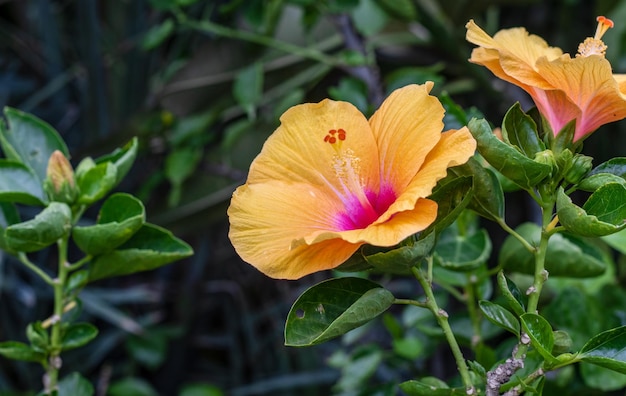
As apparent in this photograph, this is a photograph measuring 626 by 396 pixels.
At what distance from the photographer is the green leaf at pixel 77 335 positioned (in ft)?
2.22

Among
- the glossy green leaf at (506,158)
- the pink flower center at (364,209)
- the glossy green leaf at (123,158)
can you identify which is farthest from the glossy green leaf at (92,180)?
the glossy green leaf at (506,158)

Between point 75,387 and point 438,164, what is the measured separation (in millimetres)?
418

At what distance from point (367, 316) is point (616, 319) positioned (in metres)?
0.41

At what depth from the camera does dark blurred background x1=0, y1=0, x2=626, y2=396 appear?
45.6 inches

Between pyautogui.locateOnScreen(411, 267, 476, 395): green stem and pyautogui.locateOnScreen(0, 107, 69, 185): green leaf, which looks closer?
pyautogui.locateOnScreen(411, 267, 476, 395): green stem

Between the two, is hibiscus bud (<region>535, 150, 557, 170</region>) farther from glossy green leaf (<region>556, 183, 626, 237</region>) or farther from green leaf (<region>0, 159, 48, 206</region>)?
green leaf (<region>0, 159, 48, 206</region>)

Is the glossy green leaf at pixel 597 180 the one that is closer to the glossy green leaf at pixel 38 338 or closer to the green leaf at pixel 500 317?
the green leaf at pixel 500 317

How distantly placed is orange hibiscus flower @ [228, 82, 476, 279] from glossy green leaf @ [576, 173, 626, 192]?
0.33ft

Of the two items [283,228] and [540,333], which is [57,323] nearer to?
[283,228]

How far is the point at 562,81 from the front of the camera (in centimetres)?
53

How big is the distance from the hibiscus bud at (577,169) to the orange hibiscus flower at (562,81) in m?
0.04

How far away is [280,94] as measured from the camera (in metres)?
1.32

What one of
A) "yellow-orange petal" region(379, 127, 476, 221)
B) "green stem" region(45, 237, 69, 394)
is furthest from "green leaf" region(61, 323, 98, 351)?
"yellow-orange petal" region(379, 127, 476, 221)

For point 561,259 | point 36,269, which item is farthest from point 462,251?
point 36,269
